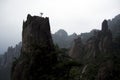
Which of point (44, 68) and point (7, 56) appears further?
point (7, 56)

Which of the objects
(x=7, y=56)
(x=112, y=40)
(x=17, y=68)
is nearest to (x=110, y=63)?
(x=17, y=68)

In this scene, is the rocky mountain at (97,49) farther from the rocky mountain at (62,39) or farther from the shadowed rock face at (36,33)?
the rocky mountain at (62,39)

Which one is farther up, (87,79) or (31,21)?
(31,21)

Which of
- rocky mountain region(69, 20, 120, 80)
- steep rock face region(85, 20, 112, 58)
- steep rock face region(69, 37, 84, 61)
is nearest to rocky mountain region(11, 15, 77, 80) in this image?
rocky mountain region(69, 20, 120, 80)

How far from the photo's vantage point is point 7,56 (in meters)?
150

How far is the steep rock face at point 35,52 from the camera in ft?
142

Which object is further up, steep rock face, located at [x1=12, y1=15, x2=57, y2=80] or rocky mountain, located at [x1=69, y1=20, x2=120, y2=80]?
rocky mountain, located at [x1=69, y1=20, x2=120, y2=80]

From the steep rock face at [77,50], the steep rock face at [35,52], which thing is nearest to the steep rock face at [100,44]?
the steep rock face at [77,50]

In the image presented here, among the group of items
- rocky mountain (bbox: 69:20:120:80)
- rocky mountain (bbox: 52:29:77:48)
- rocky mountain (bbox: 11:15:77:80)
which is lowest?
rocky mountain (bbox: 11:15:77:80)

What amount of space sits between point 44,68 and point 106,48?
44.6 m

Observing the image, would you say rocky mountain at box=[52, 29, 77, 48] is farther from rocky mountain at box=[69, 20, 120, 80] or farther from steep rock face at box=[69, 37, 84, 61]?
rocky mountain at box=[69, 20, 120, 80]

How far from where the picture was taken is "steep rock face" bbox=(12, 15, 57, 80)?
142 feet

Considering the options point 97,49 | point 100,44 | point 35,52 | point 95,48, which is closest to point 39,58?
point 35,52

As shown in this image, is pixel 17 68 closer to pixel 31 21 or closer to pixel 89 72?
pixel 31 21
